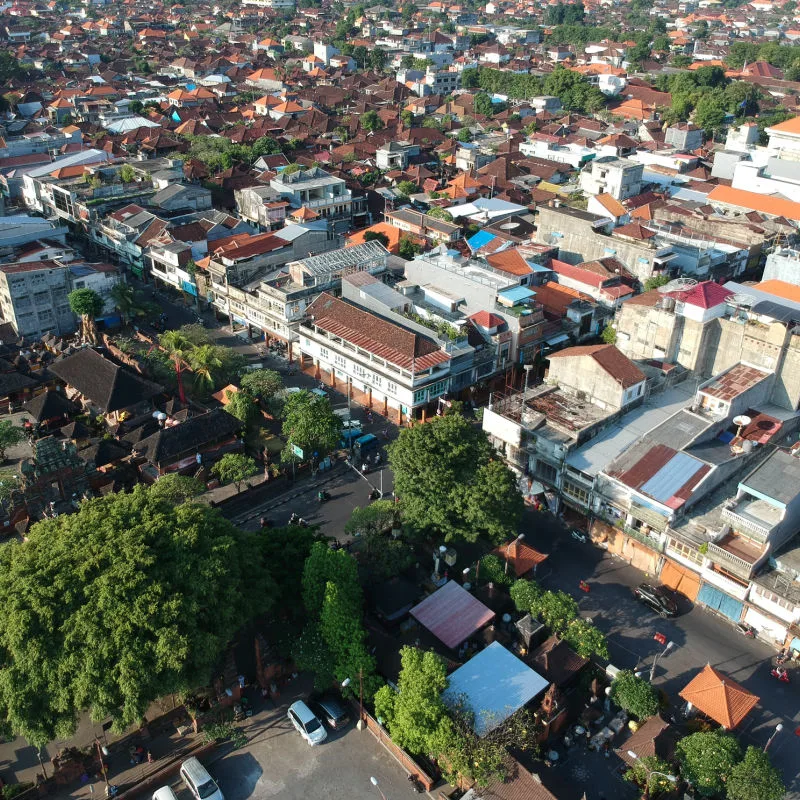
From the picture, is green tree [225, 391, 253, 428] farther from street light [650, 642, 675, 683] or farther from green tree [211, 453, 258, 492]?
street light [650, 642, 675, 683]

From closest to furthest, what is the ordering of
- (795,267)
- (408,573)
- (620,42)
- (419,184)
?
(408,573) → (795,267) → (419,184) → (620,42)

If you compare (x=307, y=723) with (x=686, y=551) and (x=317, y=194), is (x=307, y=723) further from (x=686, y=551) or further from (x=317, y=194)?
(x=317, y=194)

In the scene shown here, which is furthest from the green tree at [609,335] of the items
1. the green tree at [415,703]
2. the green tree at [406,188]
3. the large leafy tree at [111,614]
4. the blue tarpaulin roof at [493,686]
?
the green tree at [406,188]

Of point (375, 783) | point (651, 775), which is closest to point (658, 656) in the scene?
point (651, 775)

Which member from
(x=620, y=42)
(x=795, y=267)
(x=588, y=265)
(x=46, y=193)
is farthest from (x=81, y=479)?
(x=620, y=42)

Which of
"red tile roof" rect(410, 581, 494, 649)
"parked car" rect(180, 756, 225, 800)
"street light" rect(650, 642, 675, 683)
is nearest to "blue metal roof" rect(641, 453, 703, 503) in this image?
"street light" rect(650, 642, 675, 683)

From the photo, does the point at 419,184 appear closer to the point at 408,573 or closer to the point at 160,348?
the point at 160,348

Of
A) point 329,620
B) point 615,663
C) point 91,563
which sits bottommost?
point 615,663

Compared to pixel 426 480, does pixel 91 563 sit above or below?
above
